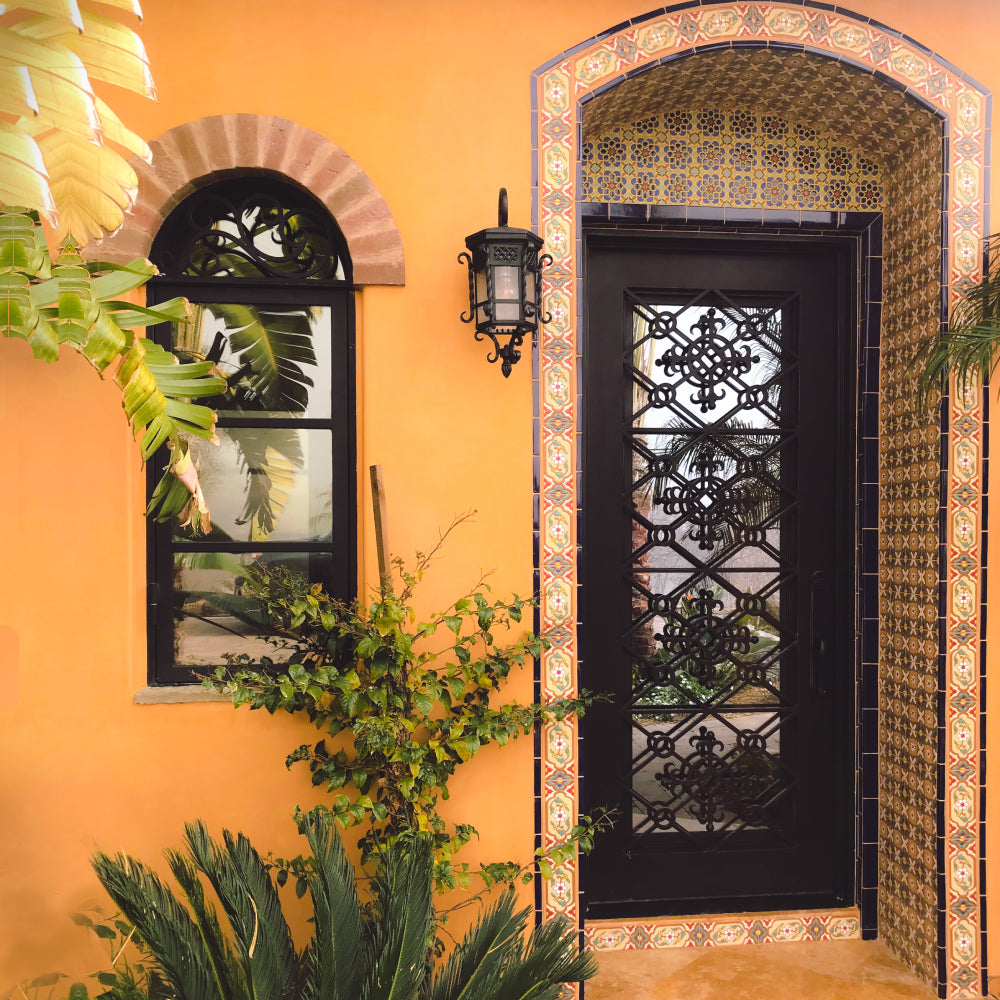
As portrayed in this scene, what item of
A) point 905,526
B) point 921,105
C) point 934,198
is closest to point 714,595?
point 905,526

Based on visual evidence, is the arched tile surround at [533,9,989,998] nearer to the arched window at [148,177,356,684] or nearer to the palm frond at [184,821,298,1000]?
the arched window at [148,177,356,684]

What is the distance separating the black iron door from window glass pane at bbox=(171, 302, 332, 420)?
1.03 meters

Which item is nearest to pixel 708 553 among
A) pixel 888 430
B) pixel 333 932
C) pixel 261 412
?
pixel 888 430

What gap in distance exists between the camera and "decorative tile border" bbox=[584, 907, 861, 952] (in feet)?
10.0

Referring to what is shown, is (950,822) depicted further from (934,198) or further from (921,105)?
(921,105)

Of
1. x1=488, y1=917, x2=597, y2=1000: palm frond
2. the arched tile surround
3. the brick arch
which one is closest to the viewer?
x1=488, y1=917, x2=597, y2=1000: palm frond

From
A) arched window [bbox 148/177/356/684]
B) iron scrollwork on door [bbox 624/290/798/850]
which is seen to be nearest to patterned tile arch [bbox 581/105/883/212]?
iron scrollwork on door [bbox 624/290/798/850]

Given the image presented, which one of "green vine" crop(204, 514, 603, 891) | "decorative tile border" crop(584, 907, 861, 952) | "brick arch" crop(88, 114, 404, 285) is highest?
"brick arch" crop(88, 114, 404, 285)

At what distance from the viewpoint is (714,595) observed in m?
3.18

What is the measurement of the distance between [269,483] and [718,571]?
5.76 ft

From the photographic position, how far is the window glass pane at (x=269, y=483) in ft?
9.12

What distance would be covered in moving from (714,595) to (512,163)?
5.87 feet

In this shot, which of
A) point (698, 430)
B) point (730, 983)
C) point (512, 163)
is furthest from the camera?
point (698, 430)

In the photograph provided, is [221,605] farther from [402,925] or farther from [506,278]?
[506,278]
